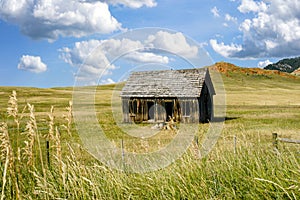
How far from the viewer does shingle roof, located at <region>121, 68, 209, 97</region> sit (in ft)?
103

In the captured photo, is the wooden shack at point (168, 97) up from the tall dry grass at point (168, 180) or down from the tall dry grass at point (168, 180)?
up

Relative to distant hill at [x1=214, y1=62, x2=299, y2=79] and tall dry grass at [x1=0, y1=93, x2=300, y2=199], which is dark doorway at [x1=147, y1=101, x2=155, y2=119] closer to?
tall dry grass at [x1=0, y1=93, x2=300, y2=199]

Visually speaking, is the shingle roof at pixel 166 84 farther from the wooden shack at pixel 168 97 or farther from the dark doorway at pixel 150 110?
the dark doorway at pixel 150 110

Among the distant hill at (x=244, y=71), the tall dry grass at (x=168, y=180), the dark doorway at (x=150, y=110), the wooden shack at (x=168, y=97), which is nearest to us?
the tall dry grass at (x=168, y=180)

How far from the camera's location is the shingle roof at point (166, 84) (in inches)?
1237

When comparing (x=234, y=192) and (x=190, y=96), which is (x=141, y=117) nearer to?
(x=190, y=96)

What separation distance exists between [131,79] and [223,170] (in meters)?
31.1

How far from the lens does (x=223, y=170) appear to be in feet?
14.6

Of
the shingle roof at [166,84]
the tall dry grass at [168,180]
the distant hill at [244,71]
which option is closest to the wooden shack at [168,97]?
the shingle roof at [166,84]

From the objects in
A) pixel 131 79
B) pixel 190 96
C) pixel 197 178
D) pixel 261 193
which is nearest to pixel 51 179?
pixel 197 178

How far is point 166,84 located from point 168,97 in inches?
56.2

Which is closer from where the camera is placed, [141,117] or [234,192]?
[234,192]

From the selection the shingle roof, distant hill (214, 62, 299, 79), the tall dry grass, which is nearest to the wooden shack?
the shingle roof

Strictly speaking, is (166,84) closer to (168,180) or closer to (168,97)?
(168,97)
